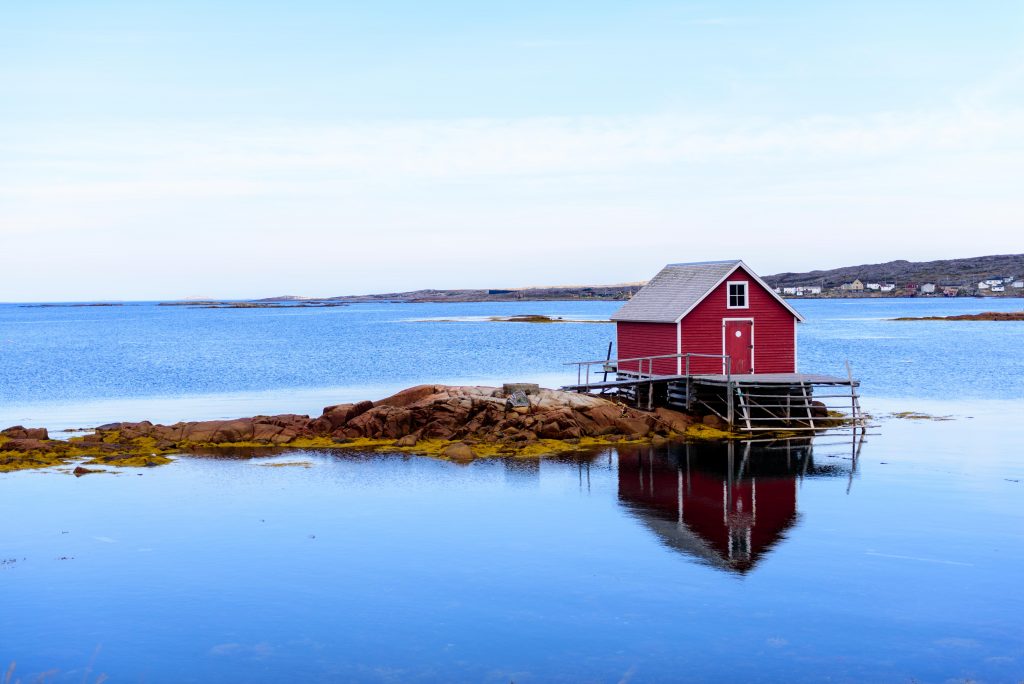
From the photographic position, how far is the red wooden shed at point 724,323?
39719mm

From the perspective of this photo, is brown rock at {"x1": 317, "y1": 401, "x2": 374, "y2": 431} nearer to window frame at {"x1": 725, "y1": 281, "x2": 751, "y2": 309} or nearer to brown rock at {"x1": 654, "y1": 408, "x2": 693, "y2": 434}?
brown rock at {"x1": 654, "y1": 408, "x2": 693, "y2": 434}

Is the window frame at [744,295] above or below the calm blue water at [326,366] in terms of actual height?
above

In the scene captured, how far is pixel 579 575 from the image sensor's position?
62.9ft

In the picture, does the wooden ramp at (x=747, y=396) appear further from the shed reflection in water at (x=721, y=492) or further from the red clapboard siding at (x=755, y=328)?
the shed reflection in water at (x=721, y=492)

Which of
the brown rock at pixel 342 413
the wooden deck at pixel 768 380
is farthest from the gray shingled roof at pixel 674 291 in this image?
the brown rock at pixel 342 413

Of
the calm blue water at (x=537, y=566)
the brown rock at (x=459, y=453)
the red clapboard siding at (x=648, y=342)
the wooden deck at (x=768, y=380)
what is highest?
the red clapboard siding at (x=648, y=342)

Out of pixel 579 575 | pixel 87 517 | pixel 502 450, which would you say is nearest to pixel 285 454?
pixel 502 450

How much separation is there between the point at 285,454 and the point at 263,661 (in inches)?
753

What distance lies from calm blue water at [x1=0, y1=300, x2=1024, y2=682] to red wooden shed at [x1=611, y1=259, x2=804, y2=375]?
5.35 metres

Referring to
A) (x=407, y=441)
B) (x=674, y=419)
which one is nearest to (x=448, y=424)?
(x=407, y=441)

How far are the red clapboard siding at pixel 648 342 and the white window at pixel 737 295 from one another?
2426 mm

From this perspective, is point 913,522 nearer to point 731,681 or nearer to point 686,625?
point 686,625

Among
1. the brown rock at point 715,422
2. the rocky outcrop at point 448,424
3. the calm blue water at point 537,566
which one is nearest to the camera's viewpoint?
the calm blue water at point 537,566

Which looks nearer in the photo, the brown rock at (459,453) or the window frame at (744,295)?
the brown rock at (459,453)
